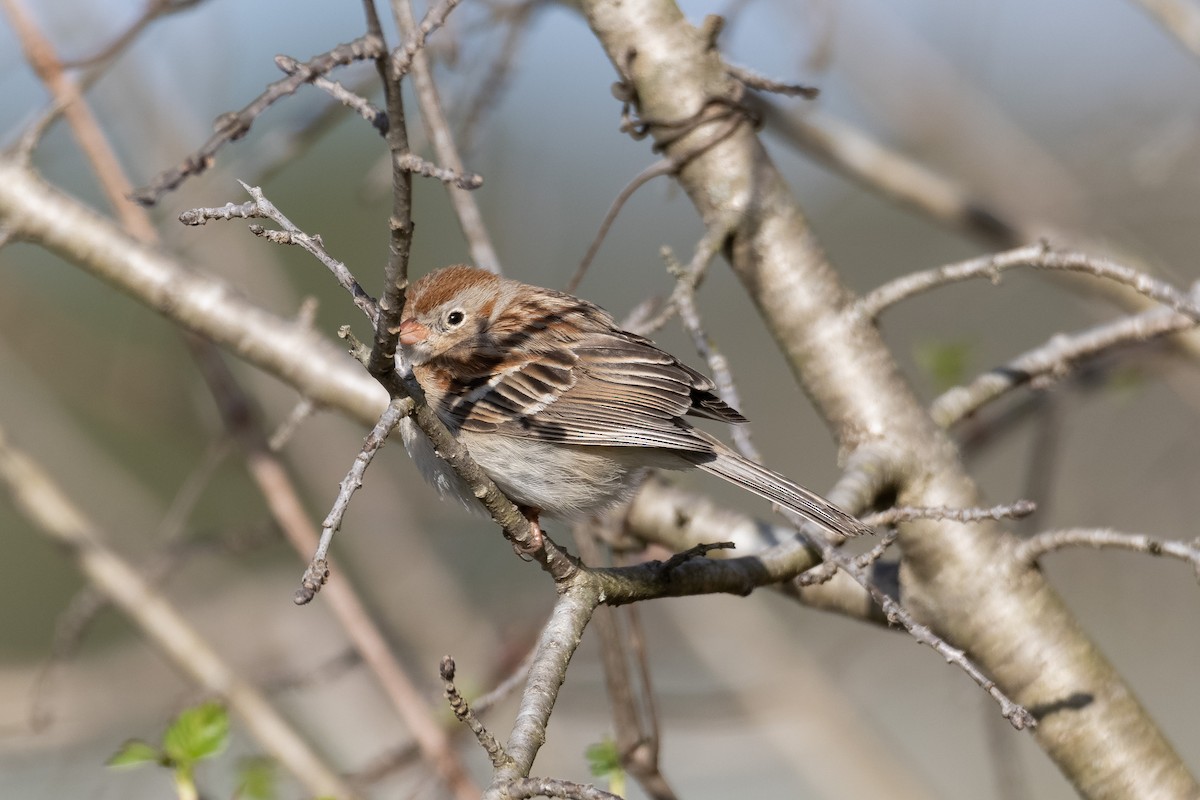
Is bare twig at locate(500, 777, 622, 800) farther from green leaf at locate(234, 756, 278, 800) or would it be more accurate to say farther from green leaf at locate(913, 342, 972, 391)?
green leaf at locate(913, 342, 972, 391)

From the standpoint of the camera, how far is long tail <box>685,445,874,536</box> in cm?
244

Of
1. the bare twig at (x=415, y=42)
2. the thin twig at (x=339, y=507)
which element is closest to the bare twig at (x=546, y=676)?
the thin twig at (x=339, y=507)

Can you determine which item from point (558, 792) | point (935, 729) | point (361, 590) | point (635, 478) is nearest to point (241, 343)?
point (635, 478)

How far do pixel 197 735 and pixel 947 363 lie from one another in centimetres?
263

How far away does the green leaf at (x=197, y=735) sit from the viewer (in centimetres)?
238

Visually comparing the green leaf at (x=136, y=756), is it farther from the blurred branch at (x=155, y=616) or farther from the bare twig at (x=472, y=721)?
the bare twig at (x=472, y=721)

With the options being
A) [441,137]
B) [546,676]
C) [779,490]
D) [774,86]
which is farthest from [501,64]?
[546,676]

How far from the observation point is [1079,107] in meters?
6.45

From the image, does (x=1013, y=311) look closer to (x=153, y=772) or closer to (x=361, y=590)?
(x=361, y=590)

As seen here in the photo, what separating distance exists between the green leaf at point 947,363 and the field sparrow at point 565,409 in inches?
39.5

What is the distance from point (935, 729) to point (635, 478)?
7.21m

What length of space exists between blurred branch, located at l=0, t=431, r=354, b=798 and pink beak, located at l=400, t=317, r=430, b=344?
112 centimetres

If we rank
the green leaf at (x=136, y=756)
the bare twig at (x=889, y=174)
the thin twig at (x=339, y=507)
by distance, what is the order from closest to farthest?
the thin twig at (x=339, y=507) → the green leaf at (x=136, y=756) → the bare twig at (x=889, y=174)

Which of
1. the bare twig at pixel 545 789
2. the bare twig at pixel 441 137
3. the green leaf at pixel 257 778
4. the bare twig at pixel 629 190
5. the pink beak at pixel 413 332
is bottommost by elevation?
the bare twig at pixel 545 789
